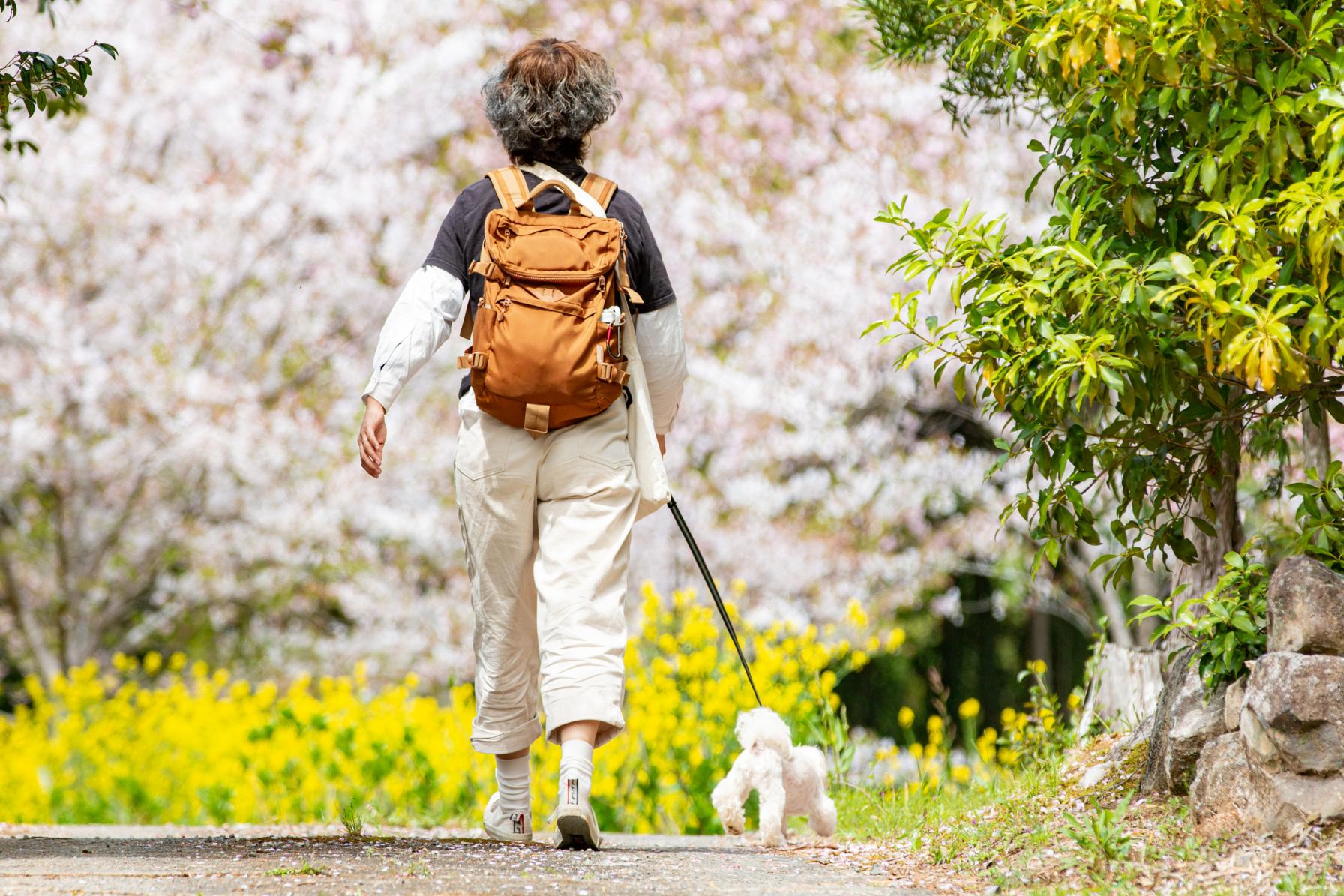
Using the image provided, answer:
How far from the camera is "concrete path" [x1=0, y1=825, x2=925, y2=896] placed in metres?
2.22

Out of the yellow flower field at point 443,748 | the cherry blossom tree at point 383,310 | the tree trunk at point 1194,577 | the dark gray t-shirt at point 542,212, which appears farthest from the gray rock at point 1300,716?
the cherry blossom tree at point 383,310

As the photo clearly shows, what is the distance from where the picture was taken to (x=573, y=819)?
2697mm

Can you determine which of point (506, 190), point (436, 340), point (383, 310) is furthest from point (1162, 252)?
point (383, 310)

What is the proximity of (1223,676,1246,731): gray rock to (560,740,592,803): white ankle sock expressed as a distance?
50.0 inches

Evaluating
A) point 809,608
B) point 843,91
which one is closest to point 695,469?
point 809,608

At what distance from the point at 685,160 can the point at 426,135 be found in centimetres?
171

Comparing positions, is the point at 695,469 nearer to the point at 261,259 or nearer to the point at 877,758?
the point at 261,259

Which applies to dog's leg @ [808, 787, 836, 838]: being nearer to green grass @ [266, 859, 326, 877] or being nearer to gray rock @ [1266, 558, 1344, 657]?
gray rock @ [1266, 558, 1344, 657]

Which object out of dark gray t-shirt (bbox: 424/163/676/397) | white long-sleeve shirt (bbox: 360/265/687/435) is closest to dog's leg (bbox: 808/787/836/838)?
white long-sleeve shirt (bbox: 360/265/687/435)

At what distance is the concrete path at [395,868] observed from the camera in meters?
2.22

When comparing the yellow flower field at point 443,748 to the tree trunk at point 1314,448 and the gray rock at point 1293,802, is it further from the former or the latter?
the gray rock at point 1293,802

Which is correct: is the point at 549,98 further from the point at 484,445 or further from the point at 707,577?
the point at 707,577

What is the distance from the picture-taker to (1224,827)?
2422mm

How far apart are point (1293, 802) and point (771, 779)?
1204mm
